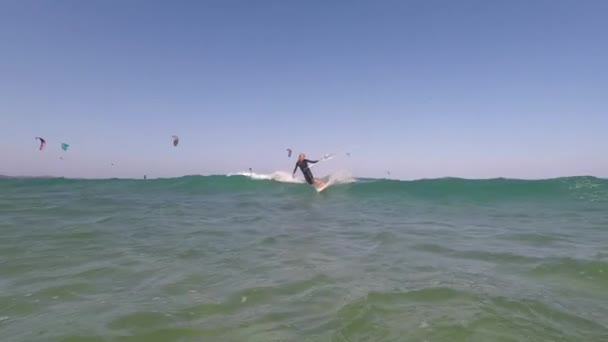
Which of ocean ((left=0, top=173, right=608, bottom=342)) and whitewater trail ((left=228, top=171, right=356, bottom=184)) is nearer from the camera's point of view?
ocean ((left=0, top=173, right=608, bottom=342))

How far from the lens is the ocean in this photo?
11.5 ft

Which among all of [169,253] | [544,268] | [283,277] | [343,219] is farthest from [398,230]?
[169,253]

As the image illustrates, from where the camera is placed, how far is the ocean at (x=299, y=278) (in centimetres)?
350

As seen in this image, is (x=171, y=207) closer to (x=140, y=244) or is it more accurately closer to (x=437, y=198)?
(x=140, y=244)

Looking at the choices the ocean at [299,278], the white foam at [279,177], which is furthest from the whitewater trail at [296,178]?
the ocean at [299,278]

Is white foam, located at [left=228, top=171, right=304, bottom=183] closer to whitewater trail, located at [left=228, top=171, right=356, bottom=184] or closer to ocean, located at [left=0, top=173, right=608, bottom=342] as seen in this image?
whitewater trail, located at [left=228, top=171, right=356, bottom=184]

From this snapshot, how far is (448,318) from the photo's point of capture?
3654 millimetres

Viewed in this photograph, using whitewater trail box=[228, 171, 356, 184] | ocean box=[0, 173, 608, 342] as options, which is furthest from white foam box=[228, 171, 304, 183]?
ocean box=[0, 173, 608, 342]

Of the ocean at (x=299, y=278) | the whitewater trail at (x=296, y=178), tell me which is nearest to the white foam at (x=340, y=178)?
the whitewater trail at (x=296, y=178)

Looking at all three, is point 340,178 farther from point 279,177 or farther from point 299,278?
point 299,278

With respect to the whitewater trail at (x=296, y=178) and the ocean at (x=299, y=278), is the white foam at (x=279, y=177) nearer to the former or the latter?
the whitewater trail at (x=296, y=178)

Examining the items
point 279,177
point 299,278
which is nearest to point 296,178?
point 279,177

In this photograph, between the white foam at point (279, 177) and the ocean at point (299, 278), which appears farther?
the white foam at point (279, 177)

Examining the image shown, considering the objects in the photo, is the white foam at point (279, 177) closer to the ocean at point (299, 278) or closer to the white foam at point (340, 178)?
the white foam at point (340, 178)
